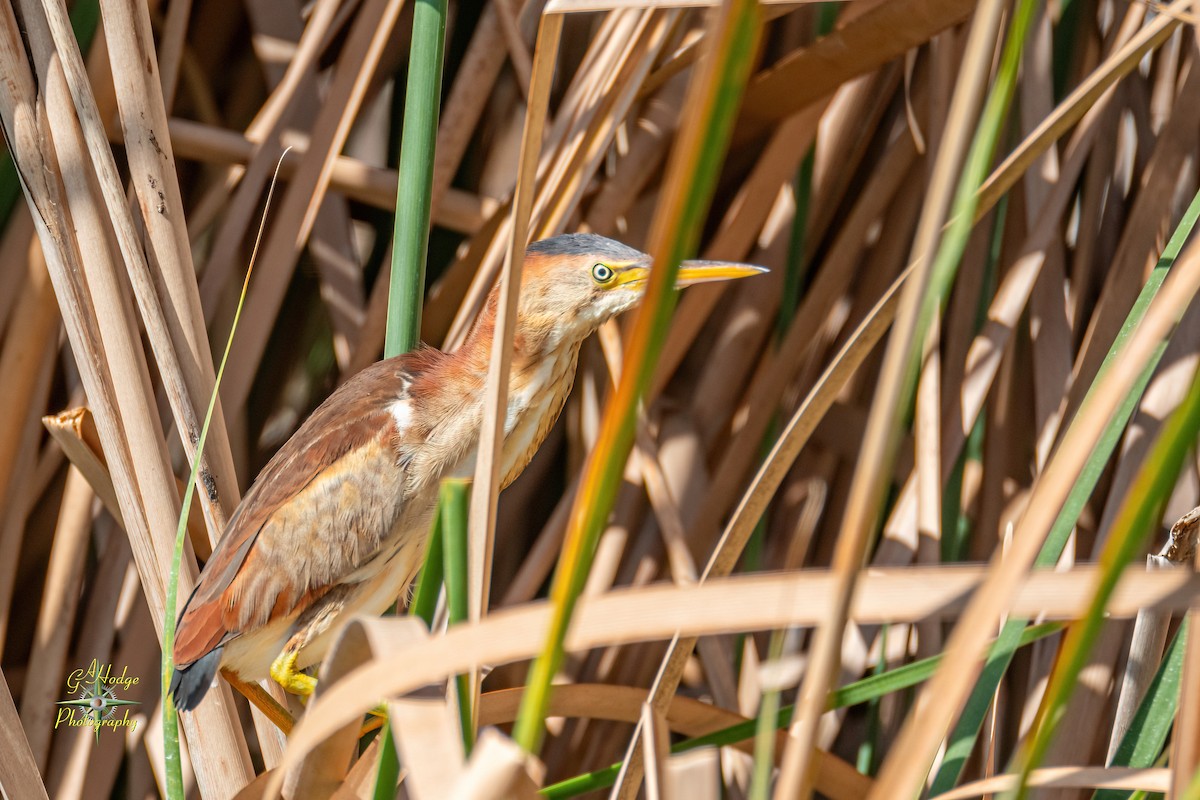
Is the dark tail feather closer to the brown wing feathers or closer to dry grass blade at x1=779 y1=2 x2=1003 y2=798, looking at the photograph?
the brown wing feathers

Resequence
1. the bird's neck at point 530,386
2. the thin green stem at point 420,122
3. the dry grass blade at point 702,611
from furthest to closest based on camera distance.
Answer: the bird's neck at point 530,386 → the thin green stem at point 420,122 → the dry grass blade at point 702,611

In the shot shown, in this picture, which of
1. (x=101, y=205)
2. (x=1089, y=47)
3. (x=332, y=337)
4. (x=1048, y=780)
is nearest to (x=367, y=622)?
(x=1048, y=780)

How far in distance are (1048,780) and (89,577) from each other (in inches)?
51.2

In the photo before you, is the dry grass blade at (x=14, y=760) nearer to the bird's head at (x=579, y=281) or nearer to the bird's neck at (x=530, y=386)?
the bird's neck at (x=530, y=386)

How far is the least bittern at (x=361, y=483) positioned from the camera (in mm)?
1202

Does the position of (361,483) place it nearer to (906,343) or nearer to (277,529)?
(277,529)

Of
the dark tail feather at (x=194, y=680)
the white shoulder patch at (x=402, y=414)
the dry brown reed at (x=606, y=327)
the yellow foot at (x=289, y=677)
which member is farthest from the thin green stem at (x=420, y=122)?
Answer: the yellow foot at (x=289, y=677)

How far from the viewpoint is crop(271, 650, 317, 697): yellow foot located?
122cm

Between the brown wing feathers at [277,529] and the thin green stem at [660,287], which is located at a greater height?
the thin green stem at [660,287]

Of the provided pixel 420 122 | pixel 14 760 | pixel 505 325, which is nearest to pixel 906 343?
pixel 505 325

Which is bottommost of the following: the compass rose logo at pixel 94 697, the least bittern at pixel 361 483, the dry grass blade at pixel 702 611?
the compass rose logo at pixel 94 697

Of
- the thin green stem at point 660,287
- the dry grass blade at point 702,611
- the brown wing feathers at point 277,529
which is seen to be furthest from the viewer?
the brown wing feathers at point 277,529

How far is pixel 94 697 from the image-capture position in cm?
115

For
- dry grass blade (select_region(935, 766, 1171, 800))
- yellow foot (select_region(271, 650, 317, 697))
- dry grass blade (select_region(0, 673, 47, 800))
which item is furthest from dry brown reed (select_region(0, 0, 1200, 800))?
dry grass blade (select_region(935, 766, 1171, 800))
